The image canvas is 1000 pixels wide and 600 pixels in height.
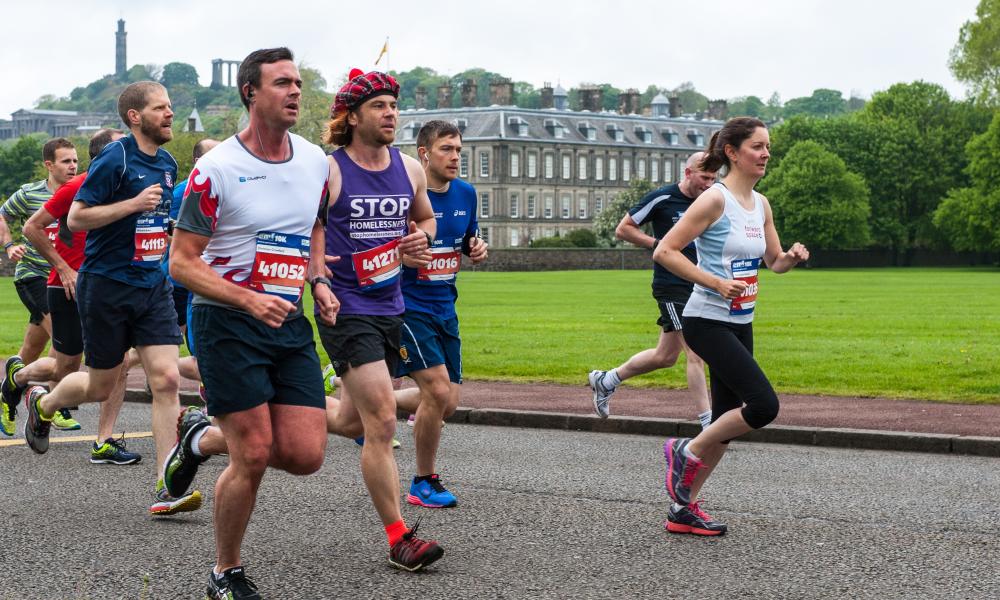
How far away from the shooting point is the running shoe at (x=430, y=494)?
26.8 feet

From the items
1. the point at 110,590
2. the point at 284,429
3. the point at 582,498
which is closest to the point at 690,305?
the point at 582,498

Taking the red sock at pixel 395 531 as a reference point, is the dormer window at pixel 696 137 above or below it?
above

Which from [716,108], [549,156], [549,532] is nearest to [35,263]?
[549,532]

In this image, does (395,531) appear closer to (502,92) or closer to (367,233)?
(367,233)

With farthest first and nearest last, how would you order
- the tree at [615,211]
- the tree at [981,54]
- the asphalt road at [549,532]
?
the tree at [615,211]
the tree at [981,54]
the asphalt road at [549,532]

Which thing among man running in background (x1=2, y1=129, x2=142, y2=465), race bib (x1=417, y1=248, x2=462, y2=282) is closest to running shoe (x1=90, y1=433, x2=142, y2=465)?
man running in background (x1=2, y1=129, x2=142, y2=465)

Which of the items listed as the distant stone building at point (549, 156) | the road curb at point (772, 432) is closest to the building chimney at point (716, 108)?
the distant stone building at point (549, 156)

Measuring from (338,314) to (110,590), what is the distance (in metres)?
1.66

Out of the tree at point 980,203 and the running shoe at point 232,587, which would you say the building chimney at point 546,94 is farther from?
the running shoe at point 232,587

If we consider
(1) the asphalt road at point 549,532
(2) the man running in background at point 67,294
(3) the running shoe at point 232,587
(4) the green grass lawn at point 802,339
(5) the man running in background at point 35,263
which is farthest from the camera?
(4) the green grass lawn at point 802,339

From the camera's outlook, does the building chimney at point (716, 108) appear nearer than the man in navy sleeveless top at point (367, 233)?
No

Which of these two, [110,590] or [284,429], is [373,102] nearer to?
[284,429]

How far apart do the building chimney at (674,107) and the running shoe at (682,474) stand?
145m

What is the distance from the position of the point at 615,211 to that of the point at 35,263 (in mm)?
101487
